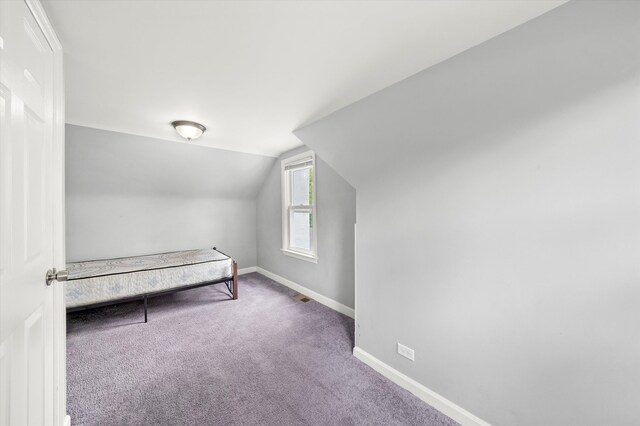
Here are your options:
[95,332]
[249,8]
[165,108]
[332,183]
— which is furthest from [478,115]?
[95,332]

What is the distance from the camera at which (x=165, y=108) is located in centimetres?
210

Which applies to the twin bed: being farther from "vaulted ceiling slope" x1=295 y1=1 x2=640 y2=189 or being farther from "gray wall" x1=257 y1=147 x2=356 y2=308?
"vaulted ceiling slope" x1=295 y1=1 x2=640 y2=189

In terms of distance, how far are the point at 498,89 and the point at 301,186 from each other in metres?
2.87

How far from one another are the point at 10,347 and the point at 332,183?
264 cm

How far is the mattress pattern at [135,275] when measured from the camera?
95.5 inches

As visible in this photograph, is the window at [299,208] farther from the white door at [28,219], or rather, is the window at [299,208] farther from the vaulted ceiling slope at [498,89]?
the white door at [28,219]

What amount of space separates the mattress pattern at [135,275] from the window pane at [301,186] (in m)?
1.41

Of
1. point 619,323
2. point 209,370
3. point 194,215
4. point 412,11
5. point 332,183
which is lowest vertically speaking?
point 209,370

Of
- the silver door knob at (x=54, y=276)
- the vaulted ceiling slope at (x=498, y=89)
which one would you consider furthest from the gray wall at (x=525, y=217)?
the silver door knob at (x=54, y=276)

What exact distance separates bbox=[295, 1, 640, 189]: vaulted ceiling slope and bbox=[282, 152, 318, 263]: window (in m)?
1.67

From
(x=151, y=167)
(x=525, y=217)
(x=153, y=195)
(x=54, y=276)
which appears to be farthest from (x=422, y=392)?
(x=153, y=195)

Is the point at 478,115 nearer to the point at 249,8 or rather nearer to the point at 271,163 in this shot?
the point at 249,8

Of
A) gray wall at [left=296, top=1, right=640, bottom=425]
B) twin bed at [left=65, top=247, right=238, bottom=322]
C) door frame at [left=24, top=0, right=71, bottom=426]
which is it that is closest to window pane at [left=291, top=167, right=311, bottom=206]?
twin bed at [left=65, top=247, right=238, bottom=322]

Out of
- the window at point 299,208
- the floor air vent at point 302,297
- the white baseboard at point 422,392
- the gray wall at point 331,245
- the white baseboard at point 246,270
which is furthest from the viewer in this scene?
the white baseboard at point 246,270
